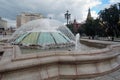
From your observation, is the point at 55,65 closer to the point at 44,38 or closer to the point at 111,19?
the point at 44,38

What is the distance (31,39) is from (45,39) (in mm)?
1249

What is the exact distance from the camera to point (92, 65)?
15.2 ft

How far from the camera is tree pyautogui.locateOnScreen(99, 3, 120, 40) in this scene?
113 ft

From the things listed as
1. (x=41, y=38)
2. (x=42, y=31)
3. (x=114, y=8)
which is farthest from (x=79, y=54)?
(x=114, y=8)

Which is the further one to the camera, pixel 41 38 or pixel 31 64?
pixel 41 38

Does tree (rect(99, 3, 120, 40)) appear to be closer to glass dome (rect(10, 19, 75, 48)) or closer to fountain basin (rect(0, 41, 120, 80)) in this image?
glass dome (rect(10, 19, 75, 48))

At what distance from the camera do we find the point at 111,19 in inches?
1379

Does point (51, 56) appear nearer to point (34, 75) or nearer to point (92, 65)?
point (34, 75)

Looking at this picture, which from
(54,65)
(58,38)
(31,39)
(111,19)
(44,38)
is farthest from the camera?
(111,19)

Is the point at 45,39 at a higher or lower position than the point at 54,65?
higher

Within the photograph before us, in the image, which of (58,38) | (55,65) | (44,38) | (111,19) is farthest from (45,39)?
(111,19)

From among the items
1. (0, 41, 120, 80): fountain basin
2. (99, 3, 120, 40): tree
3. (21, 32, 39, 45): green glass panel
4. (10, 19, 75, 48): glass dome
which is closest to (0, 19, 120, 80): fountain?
(0, 41, 120, 80): fountain basin

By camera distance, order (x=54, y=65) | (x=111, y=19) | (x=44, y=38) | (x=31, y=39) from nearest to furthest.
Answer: (x=54, y=65), (x=31, y=39), (x=44, y=38), (x=111, y=19)

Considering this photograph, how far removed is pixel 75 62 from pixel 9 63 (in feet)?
5.97
